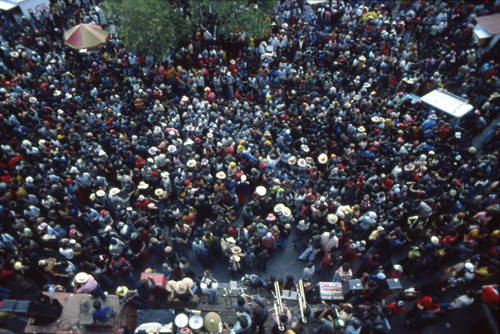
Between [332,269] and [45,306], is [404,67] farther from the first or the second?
[45,306]

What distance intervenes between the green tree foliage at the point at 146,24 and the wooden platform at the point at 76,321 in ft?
39.4

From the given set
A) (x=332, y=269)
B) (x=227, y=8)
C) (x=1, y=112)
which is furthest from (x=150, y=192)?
(x=227, y=8)

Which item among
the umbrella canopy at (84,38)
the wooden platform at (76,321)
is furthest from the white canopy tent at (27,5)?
the wooden platform at (76,321)

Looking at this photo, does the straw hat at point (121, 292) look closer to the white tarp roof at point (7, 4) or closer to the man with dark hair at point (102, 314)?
the man with dark hair at point (102, 314)

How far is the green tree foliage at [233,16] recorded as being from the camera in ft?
53.8

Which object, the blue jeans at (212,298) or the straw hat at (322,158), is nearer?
the blue jeans at (212,298)

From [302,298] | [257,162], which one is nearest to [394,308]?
[302,298]

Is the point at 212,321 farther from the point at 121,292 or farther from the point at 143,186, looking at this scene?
the point at 143,186

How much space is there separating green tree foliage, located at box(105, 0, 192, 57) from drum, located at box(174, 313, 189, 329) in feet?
41.8

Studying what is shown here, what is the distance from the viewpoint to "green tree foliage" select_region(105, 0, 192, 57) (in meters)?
15.0

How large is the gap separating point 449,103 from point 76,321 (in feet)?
50.1

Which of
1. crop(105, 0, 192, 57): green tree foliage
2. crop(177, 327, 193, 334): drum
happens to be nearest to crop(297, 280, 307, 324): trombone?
crop(177, 327, 193, 334): drum

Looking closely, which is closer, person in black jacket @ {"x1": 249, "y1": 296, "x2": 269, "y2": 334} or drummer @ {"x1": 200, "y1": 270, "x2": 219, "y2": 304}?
person in black jacket @ {"x1": 249, "y1": 296, "x2": 269, "y2": 334}

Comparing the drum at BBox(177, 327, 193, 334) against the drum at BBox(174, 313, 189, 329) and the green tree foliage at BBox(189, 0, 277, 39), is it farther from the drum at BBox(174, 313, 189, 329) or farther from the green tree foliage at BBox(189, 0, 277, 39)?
the green tree foliage at BBox(189, 0, 277, 39)
